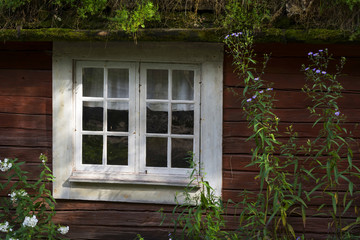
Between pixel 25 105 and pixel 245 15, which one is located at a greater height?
pixel 245 15

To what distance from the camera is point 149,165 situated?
15.7ft

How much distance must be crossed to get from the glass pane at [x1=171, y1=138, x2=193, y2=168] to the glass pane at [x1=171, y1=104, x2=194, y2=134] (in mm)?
92

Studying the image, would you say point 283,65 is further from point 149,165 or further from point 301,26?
point 149,165

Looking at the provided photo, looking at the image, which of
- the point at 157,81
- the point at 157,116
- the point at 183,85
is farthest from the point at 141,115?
the point at 183,85

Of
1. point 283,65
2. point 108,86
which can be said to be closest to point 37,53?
point 108,86

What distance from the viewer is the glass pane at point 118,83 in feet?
15.6

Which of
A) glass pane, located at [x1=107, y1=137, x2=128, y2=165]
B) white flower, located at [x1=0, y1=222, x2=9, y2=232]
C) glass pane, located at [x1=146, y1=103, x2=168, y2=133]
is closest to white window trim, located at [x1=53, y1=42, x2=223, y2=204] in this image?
glass pane, located at [x1=107, y1=137, x2=128, y2=165]

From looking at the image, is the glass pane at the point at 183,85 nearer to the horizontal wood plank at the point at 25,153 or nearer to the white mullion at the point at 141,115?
the white mullion at the point at 141,115

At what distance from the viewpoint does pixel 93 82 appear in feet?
15.8

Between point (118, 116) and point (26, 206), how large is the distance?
50.0 inches

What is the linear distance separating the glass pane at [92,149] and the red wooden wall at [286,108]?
4.25ft

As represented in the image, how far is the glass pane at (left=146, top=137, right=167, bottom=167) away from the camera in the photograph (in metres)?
4.78

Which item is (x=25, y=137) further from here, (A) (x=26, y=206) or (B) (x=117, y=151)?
(B) (x=117, y=151)

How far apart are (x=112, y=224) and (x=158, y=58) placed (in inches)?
69.1
